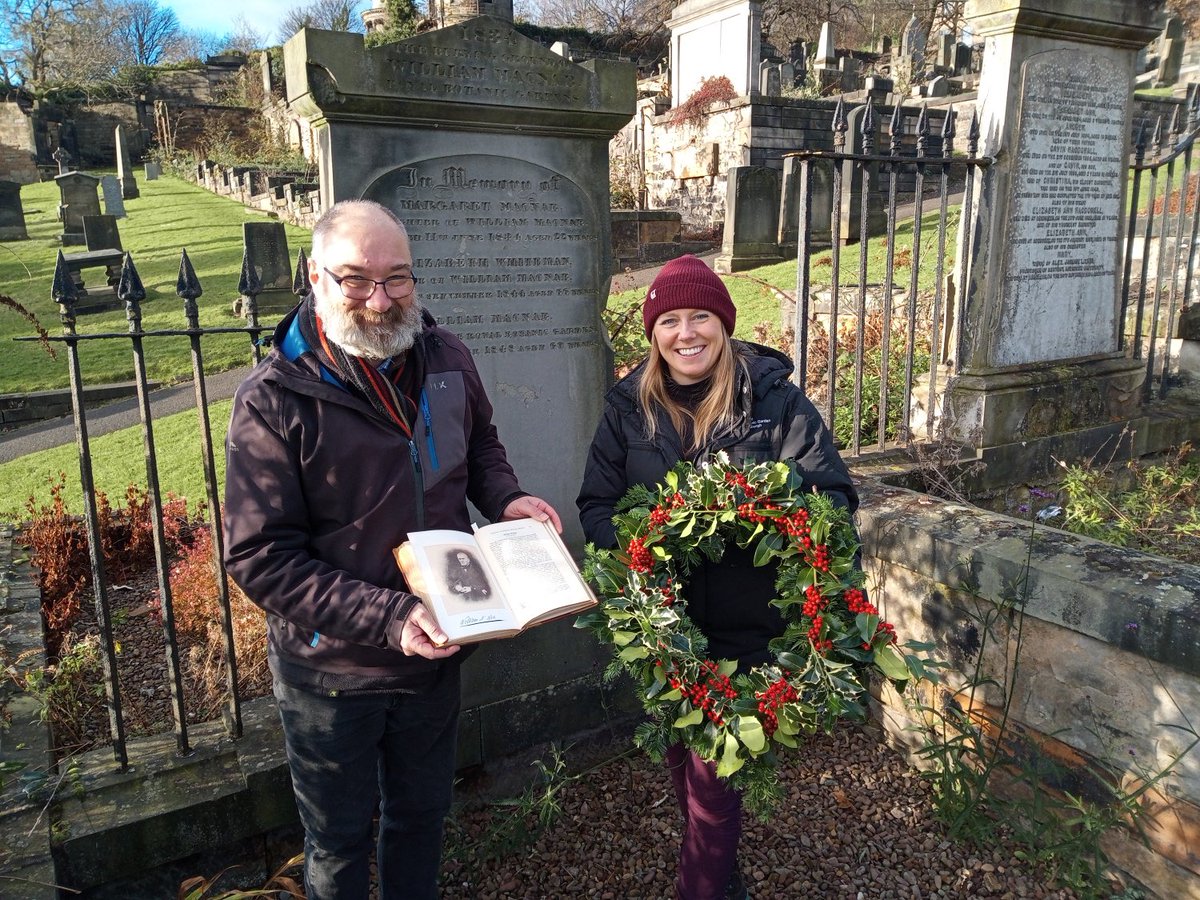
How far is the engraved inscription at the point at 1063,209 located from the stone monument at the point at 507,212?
2755 mm

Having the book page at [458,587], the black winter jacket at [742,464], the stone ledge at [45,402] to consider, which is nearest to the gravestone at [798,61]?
the stone ledge at [45,402]

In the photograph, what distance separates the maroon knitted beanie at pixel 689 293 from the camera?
2.37m

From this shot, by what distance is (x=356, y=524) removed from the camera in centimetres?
213

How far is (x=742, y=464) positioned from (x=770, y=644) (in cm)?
50

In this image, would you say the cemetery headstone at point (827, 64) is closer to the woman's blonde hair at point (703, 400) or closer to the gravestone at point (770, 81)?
the gravestone at point (770, 81)

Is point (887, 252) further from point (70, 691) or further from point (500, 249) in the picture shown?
point (70, 691)

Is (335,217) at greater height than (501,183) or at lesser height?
lesser

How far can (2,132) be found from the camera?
33.7 m

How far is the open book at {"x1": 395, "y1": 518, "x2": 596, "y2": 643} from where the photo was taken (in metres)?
Answer: 1.93

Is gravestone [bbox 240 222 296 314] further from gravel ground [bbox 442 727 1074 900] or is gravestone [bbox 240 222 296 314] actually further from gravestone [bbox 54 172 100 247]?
gravel ground [bbox 442 727 1074 900]

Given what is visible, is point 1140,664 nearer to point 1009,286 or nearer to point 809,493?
point 809,493

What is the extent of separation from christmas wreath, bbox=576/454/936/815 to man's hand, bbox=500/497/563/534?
0.20 m

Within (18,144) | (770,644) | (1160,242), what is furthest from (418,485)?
(18,144)

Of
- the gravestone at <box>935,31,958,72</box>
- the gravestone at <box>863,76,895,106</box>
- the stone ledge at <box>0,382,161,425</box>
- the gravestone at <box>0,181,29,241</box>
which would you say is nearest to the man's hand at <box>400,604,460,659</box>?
the stone ledge at <box>0,382,161,425</box>
